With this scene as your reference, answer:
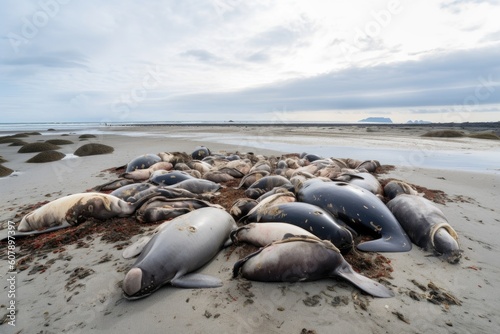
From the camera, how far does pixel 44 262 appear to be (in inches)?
145

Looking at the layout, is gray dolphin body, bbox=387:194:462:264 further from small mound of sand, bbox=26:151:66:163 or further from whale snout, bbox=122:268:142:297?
small mound of sand, bbox=26:151:66:163

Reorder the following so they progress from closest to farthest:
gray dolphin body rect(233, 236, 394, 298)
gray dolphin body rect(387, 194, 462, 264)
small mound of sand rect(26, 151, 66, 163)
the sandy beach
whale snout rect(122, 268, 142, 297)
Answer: the sandy beach → whale snout rect(122, 268, 142, 297) → gray dolphin body rect(233, 236, 394, 298) → gray dolphin body rect(387, 194, 462, 264) → small mound of sand rect(26, 151, 66, 163)

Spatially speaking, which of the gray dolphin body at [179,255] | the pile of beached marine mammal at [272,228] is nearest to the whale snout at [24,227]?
the pile of beached marine mammal at [272,228]

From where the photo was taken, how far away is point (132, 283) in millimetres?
2822

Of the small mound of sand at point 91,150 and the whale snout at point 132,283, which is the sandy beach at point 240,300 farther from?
the small mound of sand at point 91,150

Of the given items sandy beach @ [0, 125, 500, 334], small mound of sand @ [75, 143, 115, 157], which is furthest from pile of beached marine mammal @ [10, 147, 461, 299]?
small mound of sand @ [75, 143, 115, 157]

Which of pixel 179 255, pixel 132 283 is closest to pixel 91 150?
pixel 179 255

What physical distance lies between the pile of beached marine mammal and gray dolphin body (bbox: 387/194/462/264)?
0.5 inches

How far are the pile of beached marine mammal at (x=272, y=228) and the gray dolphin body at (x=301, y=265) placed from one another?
11mm

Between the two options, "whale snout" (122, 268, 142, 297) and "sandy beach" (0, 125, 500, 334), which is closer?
"sandy beach" (0, 125, 500, 334)

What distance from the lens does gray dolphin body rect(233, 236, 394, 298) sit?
3.02 metres

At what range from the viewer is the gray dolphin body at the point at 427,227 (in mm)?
3707

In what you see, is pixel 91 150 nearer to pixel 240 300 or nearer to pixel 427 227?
pixel 240 300

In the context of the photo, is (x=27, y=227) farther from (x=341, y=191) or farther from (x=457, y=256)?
(x=457, y=256)
